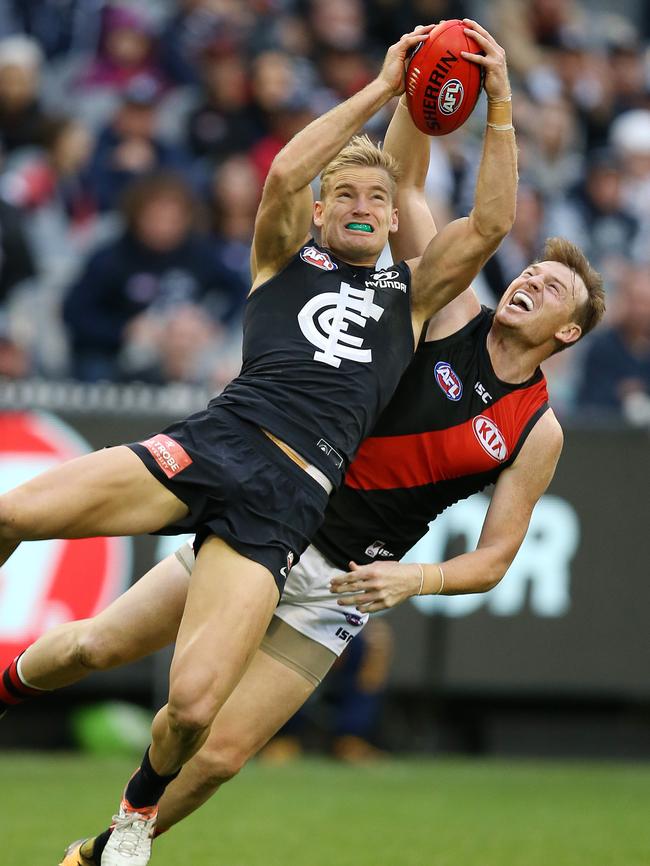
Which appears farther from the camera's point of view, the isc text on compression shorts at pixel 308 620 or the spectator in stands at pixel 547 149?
the spectator in stands at pixel 547 149

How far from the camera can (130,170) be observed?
36.2ft

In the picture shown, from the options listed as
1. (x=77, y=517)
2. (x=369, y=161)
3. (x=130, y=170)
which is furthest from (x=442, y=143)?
(x=77, y=517)

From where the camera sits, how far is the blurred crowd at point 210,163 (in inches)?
397

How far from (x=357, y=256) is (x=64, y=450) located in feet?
13.5

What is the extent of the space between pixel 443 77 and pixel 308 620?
209cm

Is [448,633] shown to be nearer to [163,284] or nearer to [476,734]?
[476,734]

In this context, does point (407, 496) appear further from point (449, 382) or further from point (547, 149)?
point (547, 149)

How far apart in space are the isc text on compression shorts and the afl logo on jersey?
31.0 inches

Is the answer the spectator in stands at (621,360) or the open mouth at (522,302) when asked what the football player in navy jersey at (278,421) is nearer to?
the open mouth at (522,302)

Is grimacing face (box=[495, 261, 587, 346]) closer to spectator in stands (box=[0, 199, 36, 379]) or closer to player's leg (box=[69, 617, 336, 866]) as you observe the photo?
player's leg (box=[69, 617, 336, 866])

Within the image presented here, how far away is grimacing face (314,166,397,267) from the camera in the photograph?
5.45m

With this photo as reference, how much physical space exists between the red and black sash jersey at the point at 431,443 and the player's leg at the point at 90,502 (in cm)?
89

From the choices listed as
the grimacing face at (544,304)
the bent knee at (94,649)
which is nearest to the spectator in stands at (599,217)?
the grimacing face at (544,304)

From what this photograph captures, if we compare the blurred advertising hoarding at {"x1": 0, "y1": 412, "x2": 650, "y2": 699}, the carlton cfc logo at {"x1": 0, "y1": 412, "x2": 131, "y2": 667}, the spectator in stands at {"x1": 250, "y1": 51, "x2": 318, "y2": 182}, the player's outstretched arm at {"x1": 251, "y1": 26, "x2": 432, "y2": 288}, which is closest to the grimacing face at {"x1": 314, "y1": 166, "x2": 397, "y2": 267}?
the player's outstretched arm at {"x1": 251, "y1": 26, "x2": 432, "y2": 288}
